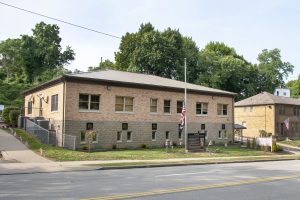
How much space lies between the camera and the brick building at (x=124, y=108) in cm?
3206

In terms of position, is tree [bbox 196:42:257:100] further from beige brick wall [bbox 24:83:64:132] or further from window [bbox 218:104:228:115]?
beige brick wall [bbox 24:83:64:132]

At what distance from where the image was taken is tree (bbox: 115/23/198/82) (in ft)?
199

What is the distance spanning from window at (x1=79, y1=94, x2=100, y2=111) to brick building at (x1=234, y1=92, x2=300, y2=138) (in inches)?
1293

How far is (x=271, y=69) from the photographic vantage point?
3378 inches

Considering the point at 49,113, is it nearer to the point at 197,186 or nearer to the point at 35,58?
the point at 197,186

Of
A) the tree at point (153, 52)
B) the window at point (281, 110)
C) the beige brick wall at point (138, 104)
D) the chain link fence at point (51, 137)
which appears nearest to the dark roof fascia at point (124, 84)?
the beige brick wall at point (138, 104)

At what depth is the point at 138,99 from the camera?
36031mm

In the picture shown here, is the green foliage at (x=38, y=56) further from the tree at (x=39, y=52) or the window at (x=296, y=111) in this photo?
the window at (x=296, y=111)

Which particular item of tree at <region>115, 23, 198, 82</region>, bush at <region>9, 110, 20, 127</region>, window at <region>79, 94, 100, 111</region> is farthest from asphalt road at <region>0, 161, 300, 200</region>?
tree at <region>115, 23, 198, 82</region>

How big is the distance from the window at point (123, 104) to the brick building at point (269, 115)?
29456mm

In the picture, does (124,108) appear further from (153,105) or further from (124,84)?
(153,105)

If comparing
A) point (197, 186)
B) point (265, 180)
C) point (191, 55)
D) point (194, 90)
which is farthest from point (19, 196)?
point (191, 55)

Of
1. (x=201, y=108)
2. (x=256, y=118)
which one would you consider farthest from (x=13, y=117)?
(x=256, y=118)

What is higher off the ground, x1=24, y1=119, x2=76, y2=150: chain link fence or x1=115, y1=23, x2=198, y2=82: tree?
x1=115, y1=23, x2=198, y2=82: tree
